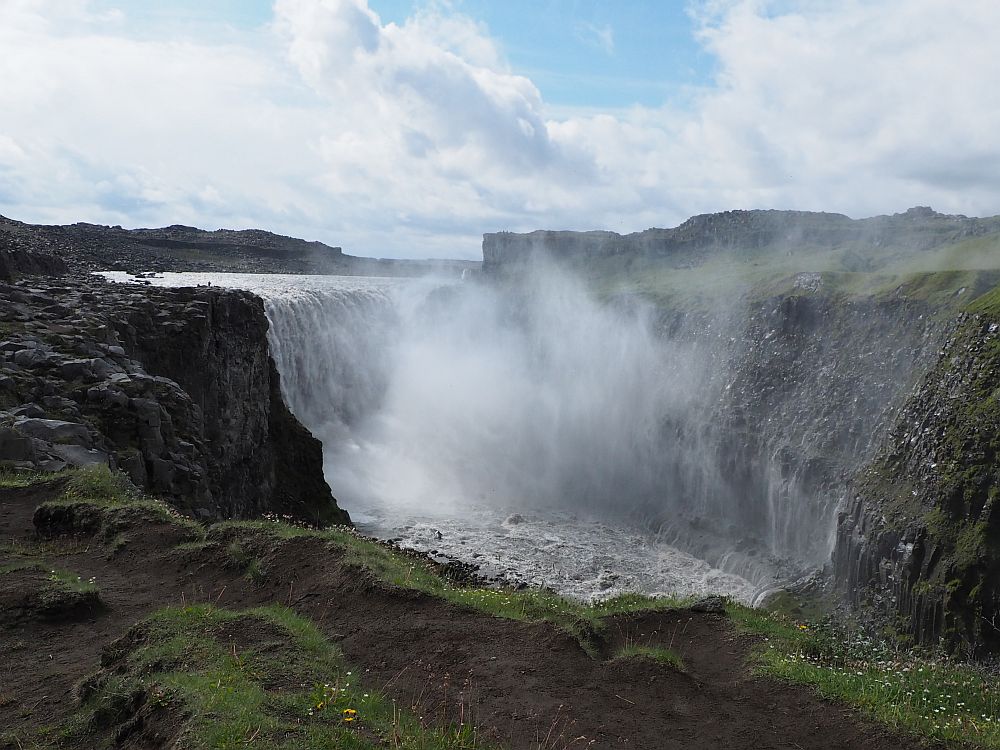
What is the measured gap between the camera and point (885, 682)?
32.2 ft

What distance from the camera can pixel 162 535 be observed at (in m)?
13.1

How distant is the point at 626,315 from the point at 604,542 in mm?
26618

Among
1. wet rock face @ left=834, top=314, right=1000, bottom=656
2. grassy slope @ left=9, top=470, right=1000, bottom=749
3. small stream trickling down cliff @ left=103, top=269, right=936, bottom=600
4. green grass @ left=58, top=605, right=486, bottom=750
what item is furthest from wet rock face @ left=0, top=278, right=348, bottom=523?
wet rock face @ left=834, top=314, right=1000, bottom=656

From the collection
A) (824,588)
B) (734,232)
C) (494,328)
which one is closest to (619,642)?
(824,588)

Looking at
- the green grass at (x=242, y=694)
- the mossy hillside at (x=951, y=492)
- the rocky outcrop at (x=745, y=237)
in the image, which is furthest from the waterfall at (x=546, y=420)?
the green grass at (x=242, y=694)

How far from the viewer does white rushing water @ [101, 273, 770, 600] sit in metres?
39.6

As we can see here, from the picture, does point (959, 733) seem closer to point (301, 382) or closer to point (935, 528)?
point (935, 528)

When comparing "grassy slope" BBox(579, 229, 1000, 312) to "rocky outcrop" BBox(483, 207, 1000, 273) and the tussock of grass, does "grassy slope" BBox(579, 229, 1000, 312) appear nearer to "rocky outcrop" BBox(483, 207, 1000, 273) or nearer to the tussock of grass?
"rocky outcrop" BBox(483, 207, 1000, 273)

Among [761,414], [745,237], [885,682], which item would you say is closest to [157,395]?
[885,682]

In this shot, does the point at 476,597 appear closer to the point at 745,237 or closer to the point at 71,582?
the point at 71,582

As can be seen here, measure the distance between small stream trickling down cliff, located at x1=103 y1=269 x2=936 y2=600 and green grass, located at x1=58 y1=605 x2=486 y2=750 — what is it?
2297cm

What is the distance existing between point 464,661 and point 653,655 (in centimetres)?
285

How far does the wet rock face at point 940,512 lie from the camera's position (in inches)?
927

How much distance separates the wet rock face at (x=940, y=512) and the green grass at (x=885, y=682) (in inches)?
487
